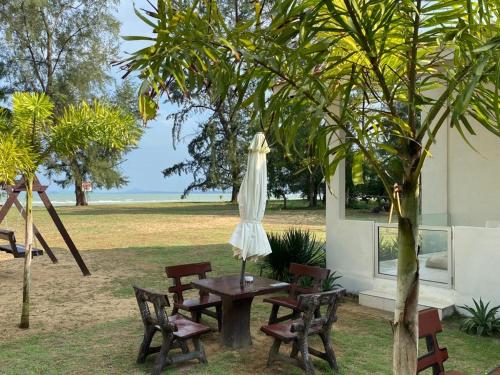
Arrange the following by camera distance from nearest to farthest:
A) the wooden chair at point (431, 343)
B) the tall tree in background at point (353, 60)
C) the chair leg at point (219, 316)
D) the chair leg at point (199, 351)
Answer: the tall tree in background at point (353, 60) → the wooden chair at point (431, 343) → the chair leg at point (199, 351) → the chair leg at point (219, 316)

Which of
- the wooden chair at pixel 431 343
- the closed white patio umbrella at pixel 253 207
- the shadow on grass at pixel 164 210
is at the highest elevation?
the closed white patio umbrella at pixel 253 207

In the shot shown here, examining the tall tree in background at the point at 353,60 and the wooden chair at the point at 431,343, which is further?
the wooden chair at the point at 431,343

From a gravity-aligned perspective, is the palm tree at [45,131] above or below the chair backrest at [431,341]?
above

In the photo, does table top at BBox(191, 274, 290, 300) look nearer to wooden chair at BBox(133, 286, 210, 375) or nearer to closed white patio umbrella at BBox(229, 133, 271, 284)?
closed white patio umbrella at BBox(229, 133, 271, 284)

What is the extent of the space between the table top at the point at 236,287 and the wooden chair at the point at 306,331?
0.53 m

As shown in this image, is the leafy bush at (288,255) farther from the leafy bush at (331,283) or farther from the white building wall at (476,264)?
the white building wall at (476,264)

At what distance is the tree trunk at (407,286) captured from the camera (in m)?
2.36

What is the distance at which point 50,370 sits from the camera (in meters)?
4.93

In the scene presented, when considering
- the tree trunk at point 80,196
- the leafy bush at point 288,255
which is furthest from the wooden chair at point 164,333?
the tree trunk at point 80,196

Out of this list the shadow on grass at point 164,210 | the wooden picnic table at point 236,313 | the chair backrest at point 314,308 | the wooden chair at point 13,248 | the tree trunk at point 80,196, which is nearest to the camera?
the chair backrest at point 314,308

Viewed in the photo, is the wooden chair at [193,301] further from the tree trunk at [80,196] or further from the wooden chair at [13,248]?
the tree trunk at [80,196]

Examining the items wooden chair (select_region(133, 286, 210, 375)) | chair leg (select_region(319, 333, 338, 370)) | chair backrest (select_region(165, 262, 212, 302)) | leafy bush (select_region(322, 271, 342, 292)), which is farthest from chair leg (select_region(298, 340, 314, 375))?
leafy bush (select_region(322, 271, 342, 292))

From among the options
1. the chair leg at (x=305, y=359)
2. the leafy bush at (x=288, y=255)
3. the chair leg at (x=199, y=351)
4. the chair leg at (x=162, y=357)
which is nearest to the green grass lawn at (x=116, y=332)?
the chair leg at (x=199, y=351)

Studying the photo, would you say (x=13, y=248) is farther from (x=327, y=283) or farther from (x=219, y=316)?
(x=327, y=283)
